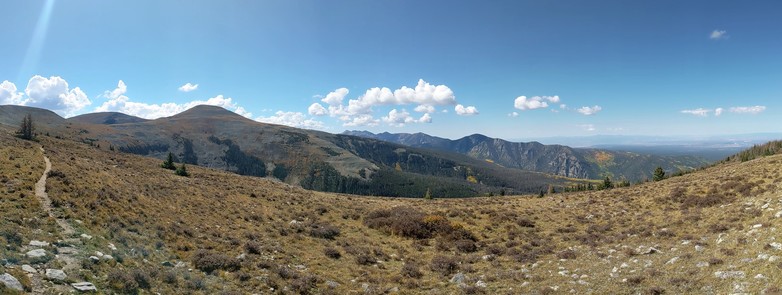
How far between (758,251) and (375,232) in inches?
867

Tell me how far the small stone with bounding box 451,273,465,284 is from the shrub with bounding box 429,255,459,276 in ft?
2.94

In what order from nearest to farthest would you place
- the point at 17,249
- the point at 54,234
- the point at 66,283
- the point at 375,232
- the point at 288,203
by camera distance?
the point at 66,283, the point at 17,249, the point at 54,234, the point at 375,232, the point at 288,203

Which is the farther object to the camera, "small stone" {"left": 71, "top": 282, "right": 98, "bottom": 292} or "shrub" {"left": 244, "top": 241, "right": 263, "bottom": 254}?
"shrub" {"left": 244, "top": 241, "right": 263, "bottom": 254}

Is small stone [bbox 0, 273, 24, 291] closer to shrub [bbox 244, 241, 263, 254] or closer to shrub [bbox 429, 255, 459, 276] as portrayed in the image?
shrub [bbox 244, 241, 263, 254]

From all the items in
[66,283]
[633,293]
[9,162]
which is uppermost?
[9,162]

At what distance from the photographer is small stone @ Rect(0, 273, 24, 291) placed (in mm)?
9423

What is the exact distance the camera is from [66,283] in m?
10.9

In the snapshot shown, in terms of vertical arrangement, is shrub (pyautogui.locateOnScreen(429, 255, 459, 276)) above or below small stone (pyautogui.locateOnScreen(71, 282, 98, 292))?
below

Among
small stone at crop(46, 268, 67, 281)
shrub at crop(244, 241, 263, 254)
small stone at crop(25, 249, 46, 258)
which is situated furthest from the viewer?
shrub at crop(244, 241, 263, 254)

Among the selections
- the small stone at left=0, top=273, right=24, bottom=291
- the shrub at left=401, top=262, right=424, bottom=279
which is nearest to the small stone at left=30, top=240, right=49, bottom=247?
the small stone at left=0, top=273, right=24, bottom=291

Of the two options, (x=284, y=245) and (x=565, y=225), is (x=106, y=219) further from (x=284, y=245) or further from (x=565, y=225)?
(x=565, y=225)

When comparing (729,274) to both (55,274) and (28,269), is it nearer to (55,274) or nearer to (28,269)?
(55,274)

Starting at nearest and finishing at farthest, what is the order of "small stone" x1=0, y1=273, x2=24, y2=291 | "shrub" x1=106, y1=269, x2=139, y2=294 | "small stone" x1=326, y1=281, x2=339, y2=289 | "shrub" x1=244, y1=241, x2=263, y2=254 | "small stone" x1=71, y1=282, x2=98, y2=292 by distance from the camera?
"small stone" x1=0, y1=273, x2=24, y2=291
"small stone" x1=71, y1=282, x2=98, y2=292
"shrub" x1=106, y1=269, x2=139, y2=294
"small stone" x1=326, y1=281, x2=339, y2=289
"shrub" x1=244, y1=241, x2=263, y2=254

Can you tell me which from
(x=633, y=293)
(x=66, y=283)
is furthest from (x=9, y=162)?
(x=633, y=293)
